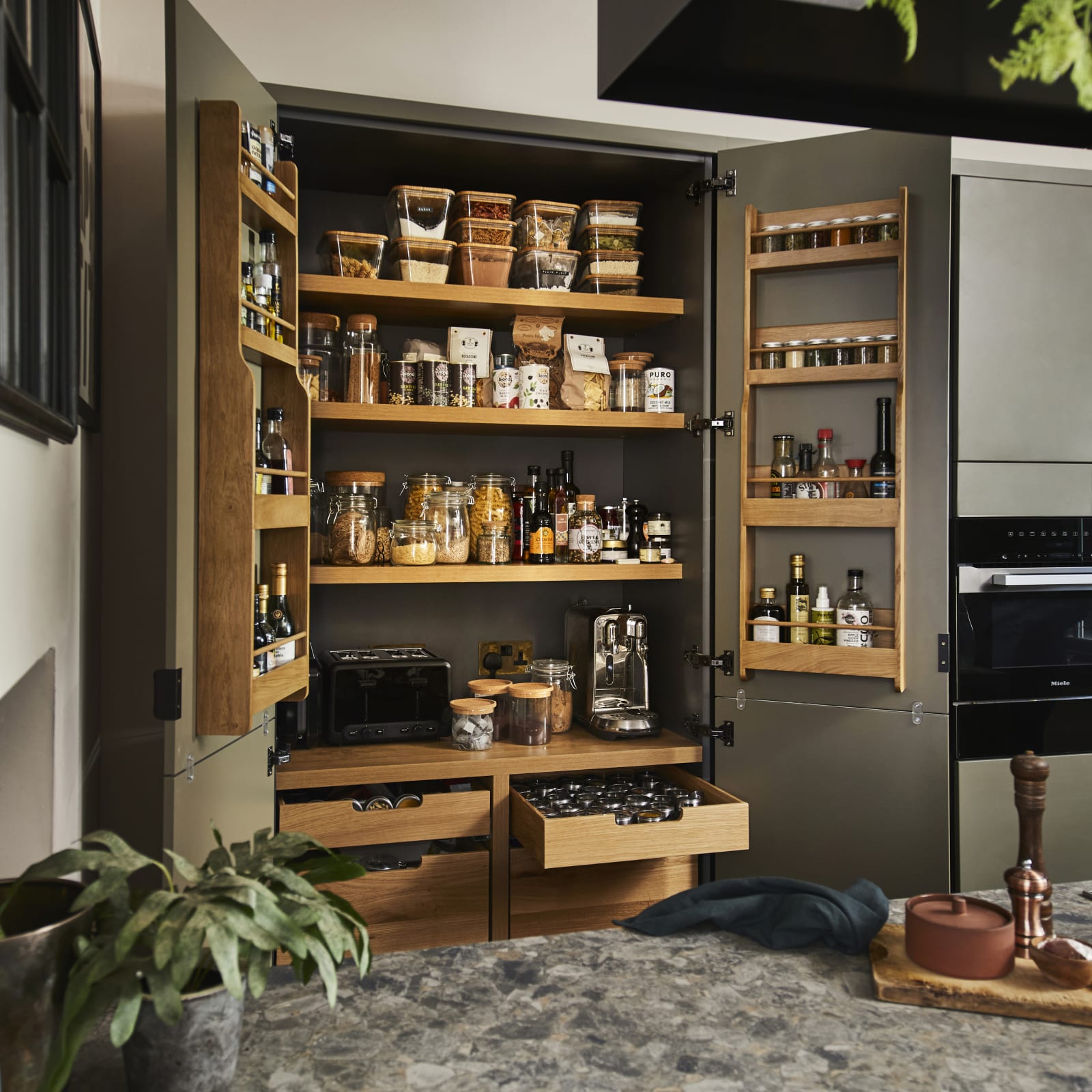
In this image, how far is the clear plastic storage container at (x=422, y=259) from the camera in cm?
261

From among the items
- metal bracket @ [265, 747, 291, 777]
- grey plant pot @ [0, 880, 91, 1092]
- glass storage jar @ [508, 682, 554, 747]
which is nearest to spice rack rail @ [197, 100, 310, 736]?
metal bracket @ [265, 747, 291, 777]

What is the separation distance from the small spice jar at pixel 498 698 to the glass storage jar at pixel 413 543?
37 cm

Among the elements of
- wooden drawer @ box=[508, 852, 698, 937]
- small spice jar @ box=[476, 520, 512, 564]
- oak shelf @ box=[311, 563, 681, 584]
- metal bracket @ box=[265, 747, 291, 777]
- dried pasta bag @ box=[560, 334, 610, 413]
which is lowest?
wooden drawer @ box=[508, 852, 698, 937]

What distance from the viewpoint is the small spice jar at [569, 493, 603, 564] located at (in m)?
2.80

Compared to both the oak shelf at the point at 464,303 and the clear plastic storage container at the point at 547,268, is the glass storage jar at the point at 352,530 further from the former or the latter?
the clear plastic storage container at the point at 547,268

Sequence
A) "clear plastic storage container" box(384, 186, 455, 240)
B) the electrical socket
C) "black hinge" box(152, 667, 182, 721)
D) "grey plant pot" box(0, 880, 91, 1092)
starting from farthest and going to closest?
1. the electrical socket
2. "clear plastic storage container" box(384, 186, 455, 240)
3. "black hinge" box(152, 667, 182, 721)
4. "grey plant pot" box(0, 880, 91, 1092)

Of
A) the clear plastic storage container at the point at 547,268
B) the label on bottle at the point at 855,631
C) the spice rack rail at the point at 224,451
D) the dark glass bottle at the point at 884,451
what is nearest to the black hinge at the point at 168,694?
the spice rack rail at the point at 224,451

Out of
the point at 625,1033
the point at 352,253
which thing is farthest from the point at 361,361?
the point at 625,1033

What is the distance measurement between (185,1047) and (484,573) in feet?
5.99

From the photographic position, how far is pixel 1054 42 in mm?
956

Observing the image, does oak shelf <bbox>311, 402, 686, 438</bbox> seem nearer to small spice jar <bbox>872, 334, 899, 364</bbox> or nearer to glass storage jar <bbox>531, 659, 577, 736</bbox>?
small spice jar <bbox>872, 334, 899, 364</bbox>

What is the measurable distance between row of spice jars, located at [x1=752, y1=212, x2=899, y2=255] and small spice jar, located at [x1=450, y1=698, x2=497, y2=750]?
56.1 inches

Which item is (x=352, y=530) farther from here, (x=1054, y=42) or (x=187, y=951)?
(x=1054, y=42)

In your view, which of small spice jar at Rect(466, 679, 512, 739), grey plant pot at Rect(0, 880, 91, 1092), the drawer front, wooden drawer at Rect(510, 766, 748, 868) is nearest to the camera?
grey plant pot at Rect(0, 880, 91, 1092)
